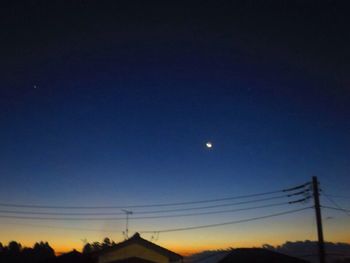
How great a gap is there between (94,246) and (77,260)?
2476 inches

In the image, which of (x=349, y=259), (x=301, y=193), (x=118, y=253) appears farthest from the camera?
(x=349, y=259)

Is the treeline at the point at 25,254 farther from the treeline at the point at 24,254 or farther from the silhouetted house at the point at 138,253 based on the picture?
the silhouetted house at the point at 138,253

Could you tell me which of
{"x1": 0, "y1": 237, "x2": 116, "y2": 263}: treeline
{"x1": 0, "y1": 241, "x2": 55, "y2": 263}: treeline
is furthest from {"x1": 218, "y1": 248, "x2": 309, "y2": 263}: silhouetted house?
{"x1": 0, "y1": 241, "x2": 55, "y2": 263}: treeline

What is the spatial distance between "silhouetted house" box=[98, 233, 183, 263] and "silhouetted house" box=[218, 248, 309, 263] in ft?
18.3

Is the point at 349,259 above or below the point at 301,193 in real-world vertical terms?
below

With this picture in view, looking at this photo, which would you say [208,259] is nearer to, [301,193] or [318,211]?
[301,193]

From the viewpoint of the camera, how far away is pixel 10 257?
66.1 meters

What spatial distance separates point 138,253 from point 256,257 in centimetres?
1075

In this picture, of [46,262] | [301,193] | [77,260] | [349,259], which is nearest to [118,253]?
[77,260]

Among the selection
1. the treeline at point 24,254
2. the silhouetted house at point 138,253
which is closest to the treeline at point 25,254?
the treeline at point 24,254

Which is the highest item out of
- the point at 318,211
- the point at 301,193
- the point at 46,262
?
the point at 301,193

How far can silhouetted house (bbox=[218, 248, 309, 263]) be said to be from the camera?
33.3 metres

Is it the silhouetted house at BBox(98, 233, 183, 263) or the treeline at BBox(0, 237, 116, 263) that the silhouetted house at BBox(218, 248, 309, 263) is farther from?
the treeline at BBox(0, 237, 116, 263)

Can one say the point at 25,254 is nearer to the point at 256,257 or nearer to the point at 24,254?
the point at 24,254
